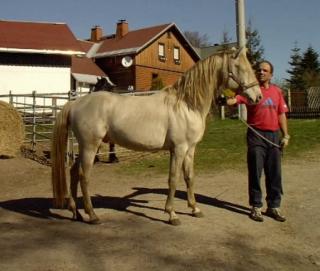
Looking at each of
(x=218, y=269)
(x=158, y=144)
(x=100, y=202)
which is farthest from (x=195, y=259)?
(x=100, y=202)

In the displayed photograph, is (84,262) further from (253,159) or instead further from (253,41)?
(253,41)

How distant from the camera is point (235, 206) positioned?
6.26 metres

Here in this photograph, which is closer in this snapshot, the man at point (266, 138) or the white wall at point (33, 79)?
the man at point (266, 138)

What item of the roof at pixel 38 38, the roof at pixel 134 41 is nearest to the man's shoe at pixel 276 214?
the roof at pixel 38 38

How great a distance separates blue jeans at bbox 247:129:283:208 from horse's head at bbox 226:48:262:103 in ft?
1.70

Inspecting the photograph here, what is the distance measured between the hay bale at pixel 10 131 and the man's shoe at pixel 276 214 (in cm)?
694

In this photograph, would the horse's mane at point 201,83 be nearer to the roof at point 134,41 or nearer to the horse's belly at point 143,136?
the horse's belly at point 143,136

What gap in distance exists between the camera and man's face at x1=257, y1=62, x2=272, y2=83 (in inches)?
214

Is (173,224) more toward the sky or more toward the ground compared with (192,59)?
more toward the ground

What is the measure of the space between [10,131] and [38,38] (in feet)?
50.9

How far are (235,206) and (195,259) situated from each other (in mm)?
2269

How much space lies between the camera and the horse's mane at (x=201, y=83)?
17.7ft

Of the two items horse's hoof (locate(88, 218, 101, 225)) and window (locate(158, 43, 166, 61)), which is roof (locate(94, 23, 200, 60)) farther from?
horse's hoof (locate(88, 218, 101, 225))

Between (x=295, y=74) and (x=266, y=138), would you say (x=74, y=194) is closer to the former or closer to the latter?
(x=266, y=138)
